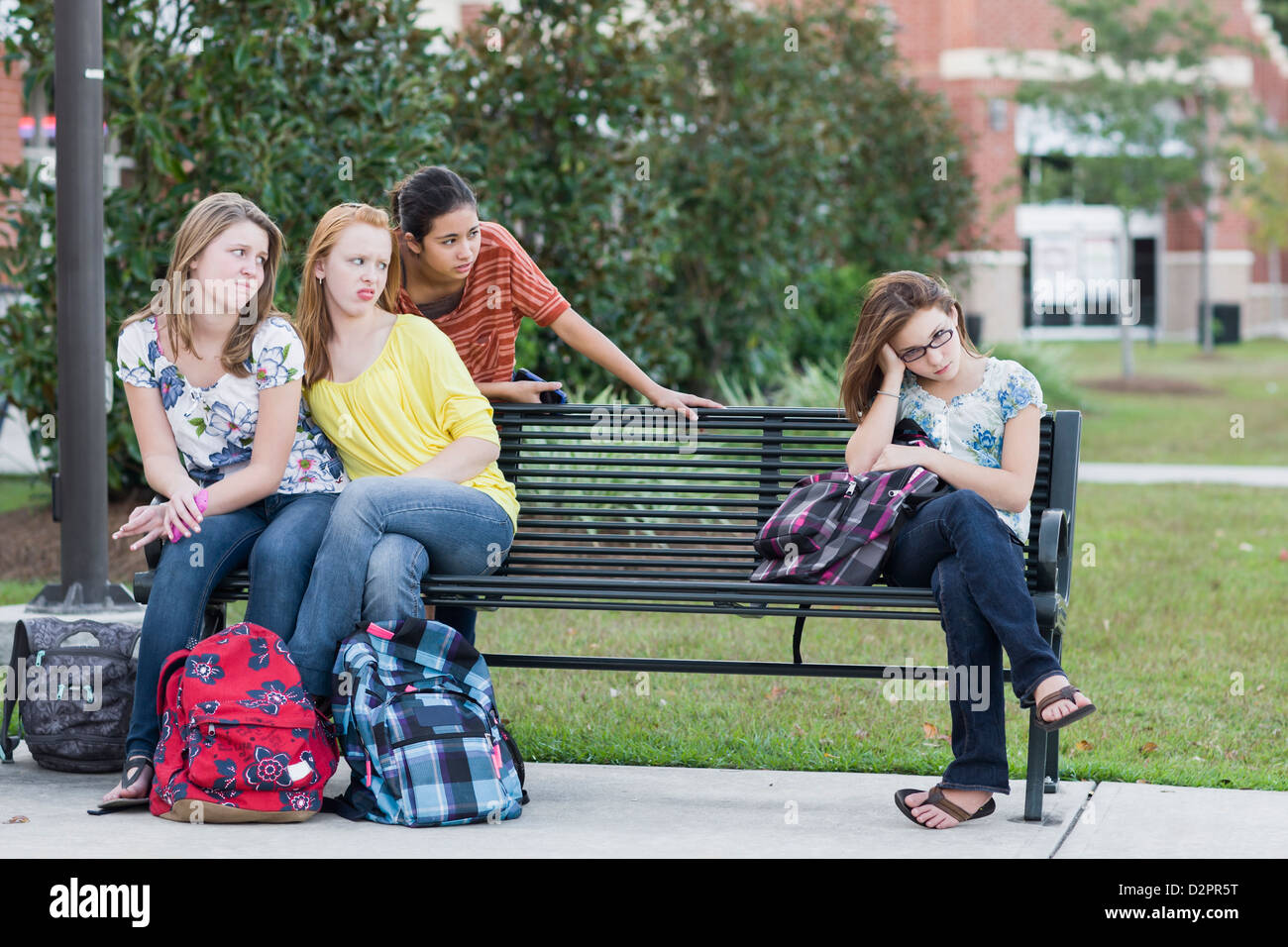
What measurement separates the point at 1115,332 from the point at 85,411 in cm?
3587

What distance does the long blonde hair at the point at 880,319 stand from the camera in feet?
13.7

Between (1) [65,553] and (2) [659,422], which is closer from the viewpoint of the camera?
(2) [659,422]

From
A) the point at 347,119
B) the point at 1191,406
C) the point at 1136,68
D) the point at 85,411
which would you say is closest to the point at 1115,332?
the point at 1136,68

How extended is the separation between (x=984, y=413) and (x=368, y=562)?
162 cm

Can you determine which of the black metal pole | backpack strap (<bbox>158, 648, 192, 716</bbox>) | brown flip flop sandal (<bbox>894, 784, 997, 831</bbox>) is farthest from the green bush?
brown flip flop sandal (<bbox>894, 784, 997, 831</bbox>)

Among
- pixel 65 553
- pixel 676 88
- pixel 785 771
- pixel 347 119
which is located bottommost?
pixel 785 771

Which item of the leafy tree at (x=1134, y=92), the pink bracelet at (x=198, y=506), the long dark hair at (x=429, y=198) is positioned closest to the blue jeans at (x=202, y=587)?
the pink bracelet at (x=198, y=506)

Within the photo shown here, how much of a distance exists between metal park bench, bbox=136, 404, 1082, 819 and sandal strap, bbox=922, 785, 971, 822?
7.5 inches

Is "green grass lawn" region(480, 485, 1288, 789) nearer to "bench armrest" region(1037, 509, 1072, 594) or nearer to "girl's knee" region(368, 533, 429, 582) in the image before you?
"bench armrest" region(1037, 509, 1072, 594)

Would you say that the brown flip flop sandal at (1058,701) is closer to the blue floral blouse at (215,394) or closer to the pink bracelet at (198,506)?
the blue floral blouse at (215,394)

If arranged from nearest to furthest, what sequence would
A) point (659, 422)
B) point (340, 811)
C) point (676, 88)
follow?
1. point (340, 811)
2. point (659, 422)
3. point (676, 88)

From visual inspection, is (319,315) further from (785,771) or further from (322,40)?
(322,40)

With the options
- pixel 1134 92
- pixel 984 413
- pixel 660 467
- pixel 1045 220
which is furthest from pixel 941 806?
pixel 1045 220

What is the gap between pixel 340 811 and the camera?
3.93 m
